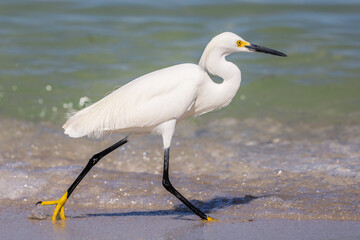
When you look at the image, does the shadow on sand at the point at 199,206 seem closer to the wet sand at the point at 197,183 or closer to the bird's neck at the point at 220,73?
the wet sand at the point at 197,183

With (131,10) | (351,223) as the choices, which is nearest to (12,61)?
(131,10)

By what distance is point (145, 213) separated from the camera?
198 inches

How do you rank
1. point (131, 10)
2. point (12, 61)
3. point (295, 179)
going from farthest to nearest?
point (131, 10)
point (12, 61)
point (295, 179)

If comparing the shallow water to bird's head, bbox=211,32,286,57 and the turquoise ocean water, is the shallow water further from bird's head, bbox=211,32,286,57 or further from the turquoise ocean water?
bird's head, bbox=211,32,286,57

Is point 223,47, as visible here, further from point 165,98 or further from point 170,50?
point 170,50

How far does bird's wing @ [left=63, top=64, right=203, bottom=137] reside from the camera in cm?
479

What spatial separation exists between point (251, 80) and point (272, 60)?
3.33 feet

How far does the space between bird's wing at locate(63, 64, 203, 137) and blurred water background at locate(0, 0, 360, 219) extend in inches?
29.4

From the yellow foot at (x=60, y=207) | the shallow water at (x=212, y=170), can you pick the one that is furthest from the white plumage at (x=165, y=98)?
the shallow water at (x=212, y=170)

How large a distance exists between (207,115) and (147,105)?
3065 millimetres

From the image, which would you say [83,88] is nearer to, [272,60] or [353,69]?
[272,60]

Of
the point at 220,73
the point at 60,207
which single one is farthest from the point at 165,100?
the point at 60,207

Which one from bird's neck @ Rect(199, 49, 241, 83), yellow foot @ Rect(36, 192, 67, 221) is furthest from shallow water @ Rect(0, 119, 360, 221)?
bird's neck @ Rect(199, 49, 241, 83)

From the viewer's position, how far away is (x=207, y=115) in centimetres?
784
